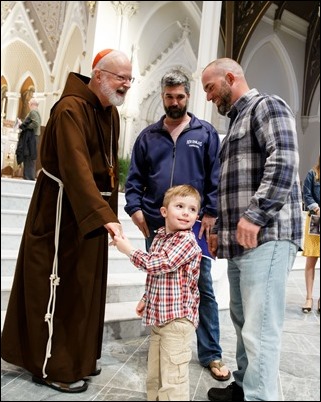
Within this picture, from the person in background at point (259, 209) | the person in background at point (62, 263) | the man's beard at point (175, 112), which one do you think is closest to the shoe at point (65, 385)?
the person in background at point (62, 263)

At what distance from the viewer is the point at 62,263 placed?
1.53 meters

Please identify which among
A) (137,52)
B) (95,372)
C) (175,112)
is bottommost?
(95,372)

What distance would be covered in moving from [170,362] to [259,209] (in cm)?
55

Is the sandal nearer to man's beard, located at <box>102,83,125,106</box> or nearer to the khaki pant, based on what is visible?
the khaki pant

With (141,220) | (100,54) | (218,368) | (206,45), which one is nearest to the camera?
(100,54)

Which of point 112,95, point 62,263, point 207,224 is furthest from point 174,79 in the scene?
point 62,263

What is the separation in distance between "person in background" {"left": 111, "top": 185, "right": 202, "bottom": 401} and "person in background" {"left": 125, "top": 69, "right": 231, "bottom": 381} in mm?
302

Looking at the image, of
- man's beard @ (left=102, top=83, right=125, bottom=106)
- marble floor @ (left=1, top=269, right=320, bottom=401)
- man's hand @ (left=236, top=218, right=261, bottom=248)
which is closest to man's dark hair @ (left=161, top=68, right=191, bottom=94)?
man's beard @ (left=102, top=83, right=125, bottom=106)

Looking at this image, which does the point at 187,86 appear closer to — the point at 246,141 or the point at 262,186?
the point at 246,141

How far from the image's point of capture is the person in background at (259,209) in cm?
111

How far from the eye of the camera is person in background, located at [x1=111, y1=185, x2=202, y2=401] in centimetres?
123

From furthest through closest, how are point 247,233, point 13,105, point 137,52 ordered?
point 137,52
point 247,233
point 13,105

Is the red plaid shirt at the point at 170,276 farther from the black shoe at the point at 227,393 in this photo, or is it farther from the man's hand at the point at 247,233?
the black shoe at the point at 227,393

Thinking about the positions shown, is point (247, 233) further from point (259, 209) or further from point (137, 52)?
point (137, 52)
